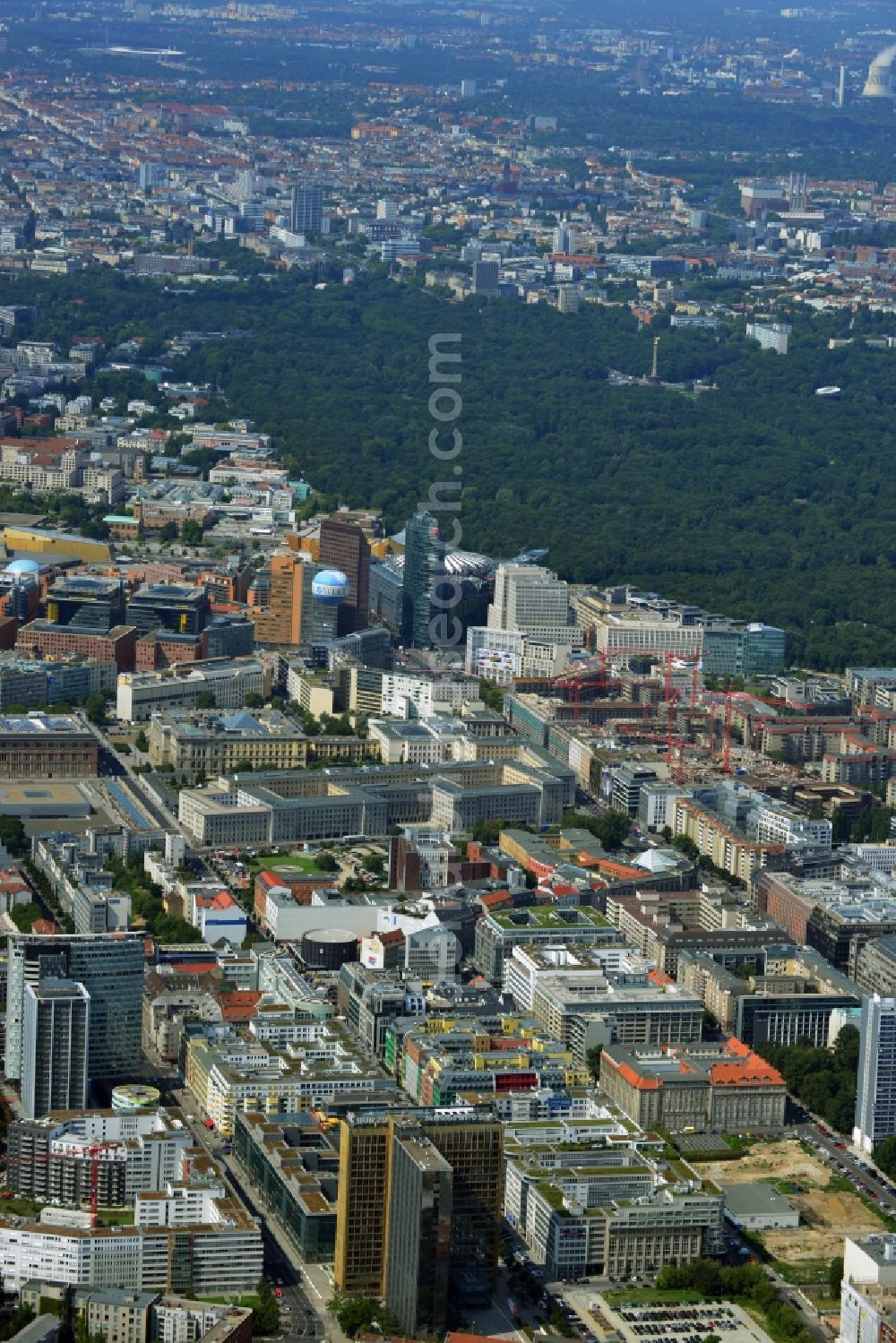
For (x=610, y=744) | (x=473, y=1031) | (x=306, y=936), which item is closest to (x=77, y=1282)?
(x=473, y=1031)

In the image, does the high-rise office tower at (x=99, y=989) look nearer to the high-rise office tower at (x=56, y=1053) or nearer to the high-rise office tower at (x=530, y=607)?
the high-rise office tower at (x=56, y=1053)

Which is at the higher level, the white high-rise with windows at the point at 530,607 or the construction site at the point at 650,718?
the white high-rise with windows at the point at 530,607

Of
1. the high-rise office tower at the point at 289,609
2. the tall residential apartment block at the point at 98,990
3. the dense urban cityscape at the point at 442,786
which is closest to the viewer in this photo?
the dense urban cityscape at the point at 442,786

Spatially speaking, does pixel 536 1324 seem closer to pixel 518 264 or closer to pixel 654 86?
pixel 518 264

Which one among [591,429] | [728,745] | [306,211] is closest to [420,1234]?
[728,745]

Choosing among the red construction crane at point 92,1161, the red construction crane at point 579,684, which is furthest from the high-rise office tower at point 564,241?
the red construction crane at point 92,1161

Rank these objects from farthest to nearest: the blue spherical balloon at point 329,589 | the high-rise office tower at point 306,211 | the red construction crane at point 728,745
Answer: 1. the high-rise office tower at point 306,211
2. the blue spherical balloon at point 329,589
3. the red construction crane at point 728,745

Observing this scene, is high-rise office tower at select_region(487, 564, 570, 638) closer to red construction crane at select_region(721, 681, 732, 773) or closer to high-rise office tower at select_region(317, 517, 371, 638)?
high-rise office tower at select_region(317, 517, 371, 638)
